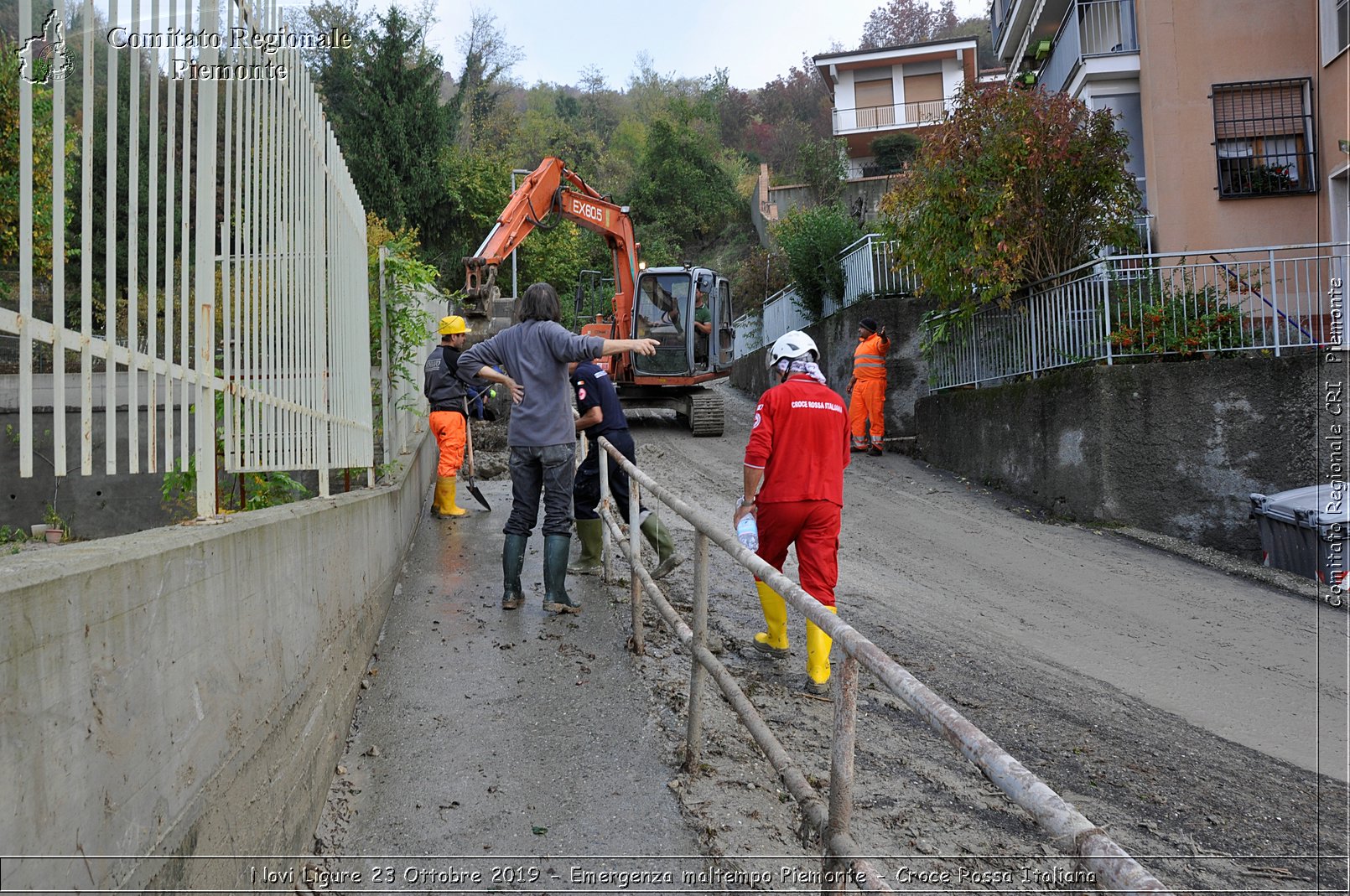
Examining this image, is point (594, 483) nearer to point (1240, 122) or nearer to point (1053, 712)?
point (1053, 712)

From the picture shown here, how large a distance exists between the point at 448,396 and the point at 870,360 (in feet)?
24.3

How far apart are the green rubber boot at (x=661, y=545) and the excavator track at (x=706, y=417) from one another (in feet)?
31.7

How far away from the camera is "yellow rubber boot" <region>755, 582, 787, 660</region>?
5.30 meters

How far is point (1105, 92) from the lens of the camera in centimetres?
1728

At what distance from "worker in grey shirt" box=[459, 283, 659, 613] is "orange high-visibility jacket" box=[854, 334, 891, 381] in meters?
9.13

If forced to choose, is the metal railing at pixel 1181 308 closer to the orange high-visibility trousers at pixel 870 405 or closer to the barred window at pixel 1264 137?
the orange high-visibility trousers at pixel 870 405

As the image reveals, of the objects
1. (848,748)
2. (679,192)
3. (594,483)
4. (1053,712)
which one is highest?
(679,192)

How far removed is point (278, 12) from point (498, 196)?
27.2 meters

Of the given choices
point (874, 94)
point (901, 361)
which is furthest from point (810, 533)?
point (874, 94)

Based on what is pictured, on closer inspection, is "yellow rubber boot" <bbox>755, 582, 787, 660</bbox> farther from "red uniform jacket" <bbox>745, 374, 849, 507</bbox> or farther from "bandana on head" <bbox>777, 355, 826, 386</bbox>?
"bandana on head" <bbox>777, 355, 826, 386</bbox>

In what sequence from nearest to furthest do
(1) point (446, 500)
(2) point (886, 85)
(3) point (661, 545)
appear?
(3) point (661, 545), (1) point (446, 500), (2) point (886, 85)

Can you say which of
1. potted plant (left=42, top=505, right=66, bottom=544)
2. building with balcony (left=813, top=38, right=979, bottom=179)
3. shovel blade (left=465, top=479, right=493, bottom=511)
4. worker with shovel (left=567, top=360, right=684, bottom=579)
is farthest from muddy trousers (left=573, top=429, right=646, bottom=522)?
building with balcony (left=813, top=38, right=979, bottom=179)

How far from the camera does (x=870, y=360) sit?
14.5 meters

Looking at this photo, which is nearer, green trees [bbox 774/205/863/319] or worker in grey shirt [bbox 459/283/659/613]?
worker in grey shirt [bbox 459/283/659/613]
